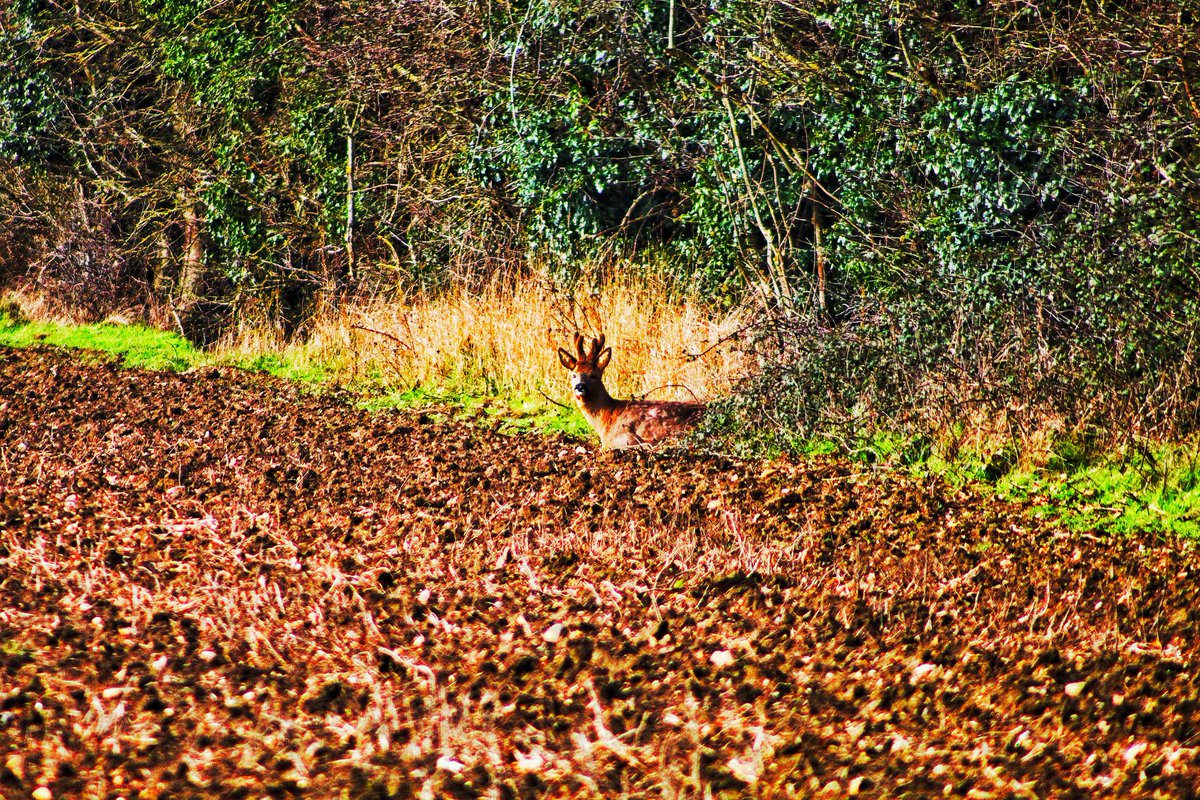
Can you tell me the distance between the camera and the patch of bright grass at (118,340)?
14.7 m

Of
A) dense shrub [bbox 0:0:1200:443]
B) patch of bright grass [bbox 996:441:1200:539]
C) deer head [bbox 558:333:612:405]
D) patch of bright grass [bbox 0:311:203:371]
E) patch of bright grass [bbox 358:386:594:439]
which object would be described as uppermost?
dense shrub [bbox 0:0:1200:443]

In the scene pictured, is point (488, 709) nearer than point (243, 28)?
Yes

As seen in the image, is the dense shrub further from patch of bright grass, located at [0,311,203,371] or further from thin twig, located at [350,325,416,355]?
thin twig, located at [350,325,416,355]

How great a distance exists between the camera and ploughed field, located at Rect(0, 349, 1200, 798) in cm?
342

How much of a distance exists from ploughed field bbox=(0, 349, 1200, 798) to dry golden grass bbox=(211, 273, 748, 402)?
2.83 metres

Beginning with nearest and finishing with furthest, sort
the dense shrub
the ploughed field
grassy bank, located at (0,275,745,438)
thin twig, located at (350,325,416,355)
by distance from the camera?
the ploughed field
the dense shrub
grassy bank, located at (0,275,745,438)
thin twig, located at (350,325,416,355)

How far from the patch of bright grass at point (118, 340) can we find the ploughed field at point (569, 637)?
7.39 metres

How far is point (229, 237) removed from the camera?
16.3m

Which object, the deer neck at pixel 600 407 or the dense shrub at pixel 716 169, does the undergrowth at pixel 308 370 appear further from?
the dense shrub at pixel 716 169

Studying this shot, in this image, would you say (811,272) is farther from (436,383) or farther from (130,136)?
(130,136)

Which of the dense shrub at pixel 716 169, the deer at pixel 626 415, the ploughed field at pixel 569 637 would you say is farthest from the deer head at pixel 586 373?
the ploughed field at pixel 569 637

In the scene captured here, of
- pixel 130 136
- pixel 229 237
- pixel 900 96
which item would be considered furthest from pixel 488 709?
pixel 130 136

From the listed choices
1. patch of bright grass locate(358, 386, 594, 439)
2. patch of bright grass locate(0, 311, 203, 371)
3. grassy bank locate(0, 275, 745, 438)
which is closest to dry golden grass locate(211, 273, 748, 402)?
grassy bank locate(0, 275, 745, 438)

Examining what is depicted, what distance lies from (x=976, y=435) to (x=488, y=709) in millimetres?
4901
